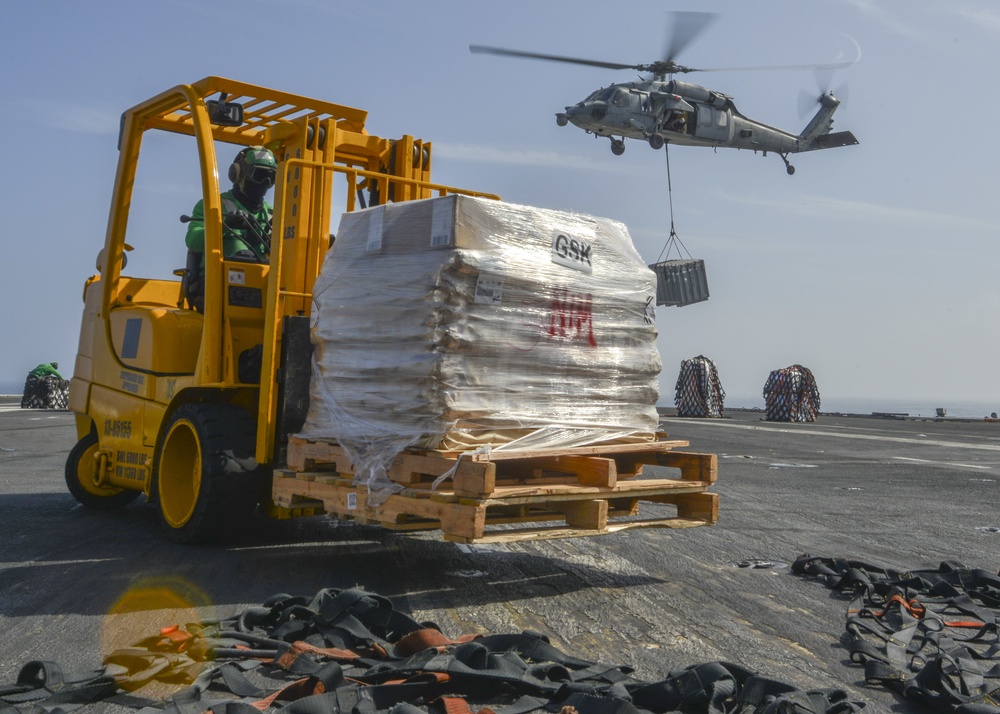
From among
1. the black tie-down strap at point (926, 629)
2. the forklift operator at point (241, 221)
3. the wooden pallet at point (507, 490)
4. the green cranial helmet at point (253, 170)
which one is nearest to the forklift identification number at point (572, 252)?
the wooden pallet at point (507, 490)

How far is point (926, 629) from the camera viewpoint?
4461mm

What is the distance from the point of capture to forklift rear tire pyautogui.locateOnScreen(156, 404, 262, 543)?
19.8 ft

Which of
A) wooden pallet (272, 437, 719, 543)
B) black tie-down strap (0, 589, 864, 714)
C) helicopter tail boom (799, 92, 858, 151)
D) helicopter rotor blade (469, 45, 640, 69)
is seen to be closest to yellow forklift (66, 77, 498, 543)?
wooden pallet (272, 437, 719, 543)

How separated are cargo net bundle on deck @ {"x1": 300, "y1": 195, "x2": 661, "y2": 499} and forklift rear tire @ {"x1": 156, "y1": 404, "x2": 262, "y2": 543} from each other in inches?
23.1

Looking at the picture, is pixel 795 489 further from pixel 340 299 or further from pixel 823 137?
pixel 823 137

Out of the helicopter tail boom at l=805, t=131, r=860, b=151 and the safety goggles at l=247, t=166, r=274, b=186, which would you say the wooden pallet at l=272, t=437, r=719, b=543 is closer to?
the safety goggles at l=247, t=166, r=274, b=186

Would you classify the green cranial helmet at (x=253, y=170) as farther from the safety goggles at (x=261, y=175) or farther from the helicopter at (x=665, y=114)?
the helicopter at (x=665, y=114)

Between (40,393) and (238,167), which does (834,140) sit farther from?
(238,167)

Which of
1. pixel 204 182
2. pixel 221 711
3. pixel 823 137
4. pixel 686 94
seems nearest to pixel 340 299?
pixel 204 182

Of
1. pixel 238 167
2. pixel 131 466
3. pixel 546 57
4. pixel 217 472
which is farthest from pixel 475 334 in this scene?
pixel 546 57

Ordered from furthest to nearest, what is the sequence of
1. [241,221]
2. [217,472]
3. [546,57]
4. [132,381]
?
1. [546,57]
2. [132,381]
3. [241,221]
4. [217,472]

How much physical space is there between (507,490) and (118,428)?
166 inches

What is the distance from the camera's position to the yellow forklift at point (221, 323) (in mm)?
6039

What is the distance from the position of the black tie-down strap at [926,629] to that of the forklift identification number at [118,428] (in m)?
5.01
